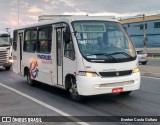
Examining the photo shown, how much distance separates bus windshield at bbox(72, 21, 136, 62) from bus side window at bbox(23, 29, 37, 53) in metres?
3.87

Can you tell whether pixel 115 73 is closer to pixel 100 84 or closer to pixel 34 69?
pixel 100 84

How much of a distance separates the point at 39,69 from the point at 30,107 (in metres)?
3.73

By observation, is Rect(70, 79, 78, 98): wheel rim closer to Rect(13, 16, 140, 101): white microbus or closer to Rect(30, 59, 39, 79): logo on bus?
Rect(13, 16, 140, 101): white microbus

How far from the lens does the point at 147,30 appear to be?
6844 cm

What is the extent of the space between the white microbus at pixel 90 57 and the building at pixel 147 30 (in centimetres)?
5475

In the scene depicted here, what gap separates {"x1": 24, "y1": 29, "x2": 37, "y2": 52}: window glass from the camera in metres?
14.3

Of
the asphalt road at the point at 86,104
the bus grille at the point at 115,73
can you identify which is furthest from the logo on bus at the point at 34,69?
the bus grille at the point at 115,73

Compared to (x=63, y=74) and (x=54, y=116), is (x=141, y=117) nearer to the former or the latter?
(x=54, y=116)

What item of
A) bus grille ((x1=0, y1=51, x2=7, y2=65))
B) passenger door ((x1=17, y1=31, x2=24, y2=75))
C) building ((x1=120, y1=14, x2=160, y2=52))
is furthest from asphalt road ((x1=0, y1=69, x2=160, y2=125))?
building ((x1=120, y1=14, x2=160, y2=52))

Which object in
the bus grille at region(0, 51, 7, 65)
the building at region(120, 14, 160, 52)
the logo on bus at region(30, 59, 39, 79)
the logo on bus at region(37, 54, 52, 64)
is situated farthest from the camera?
the building at region(120, 14, 160, 52)

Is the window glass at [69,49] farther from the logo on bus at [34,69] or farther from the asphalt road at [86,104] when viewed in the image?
the logo on bus at [34,69]

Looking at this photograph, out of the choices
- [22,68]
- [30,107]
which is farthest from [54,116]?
[22,68]

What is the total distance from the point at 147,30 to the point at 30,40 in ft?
184

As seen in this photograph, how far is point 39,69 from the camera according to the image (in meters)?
13.6
